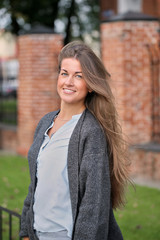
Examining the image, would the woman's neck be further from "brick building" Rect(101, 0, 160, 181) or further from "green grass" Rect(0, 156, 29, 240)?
"brick building" Rect(101, 0, 160, 181)

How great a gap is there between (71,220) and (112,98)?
0.68 meters

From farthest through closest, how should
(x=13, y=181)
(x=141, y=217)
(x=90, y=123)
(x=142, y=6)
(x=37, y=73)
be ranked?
(x=142, y=6) → (x=37, y=73) → (x=13, y=181) → (x=141, y=217) → (x=90, y=123)

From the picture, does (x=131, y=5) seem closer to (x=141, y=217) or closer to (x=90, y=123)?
(x=141, y=217)

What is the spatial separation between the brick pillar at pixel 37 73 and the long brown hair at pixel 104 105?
6.23 m

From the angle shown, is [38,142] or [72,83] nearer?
[72,83]

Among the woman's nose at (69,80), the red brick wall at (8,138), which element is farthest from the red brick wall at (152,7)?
the woman's nose at (69,80)

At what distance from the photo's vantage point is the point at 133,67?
6828 millimetres

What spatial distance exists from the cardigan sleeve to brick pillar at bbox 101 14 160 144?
463 cm

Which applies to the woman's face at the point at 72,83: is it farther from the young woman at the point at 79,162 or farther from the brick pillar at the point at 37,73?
the brick pillar at the point at 37,73

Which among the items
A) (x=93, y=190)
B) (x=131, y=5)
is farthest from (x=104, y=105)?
(x=131, y=5)

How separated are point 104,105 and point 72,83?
0.21 m

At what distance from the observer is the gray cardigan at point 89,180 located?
2047 millimetres

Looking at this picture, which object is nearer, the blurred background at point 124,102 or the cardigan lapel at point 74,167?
the cardigan lapel at point 74,167

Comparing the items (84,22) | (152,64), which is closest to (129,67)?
(152,64)
